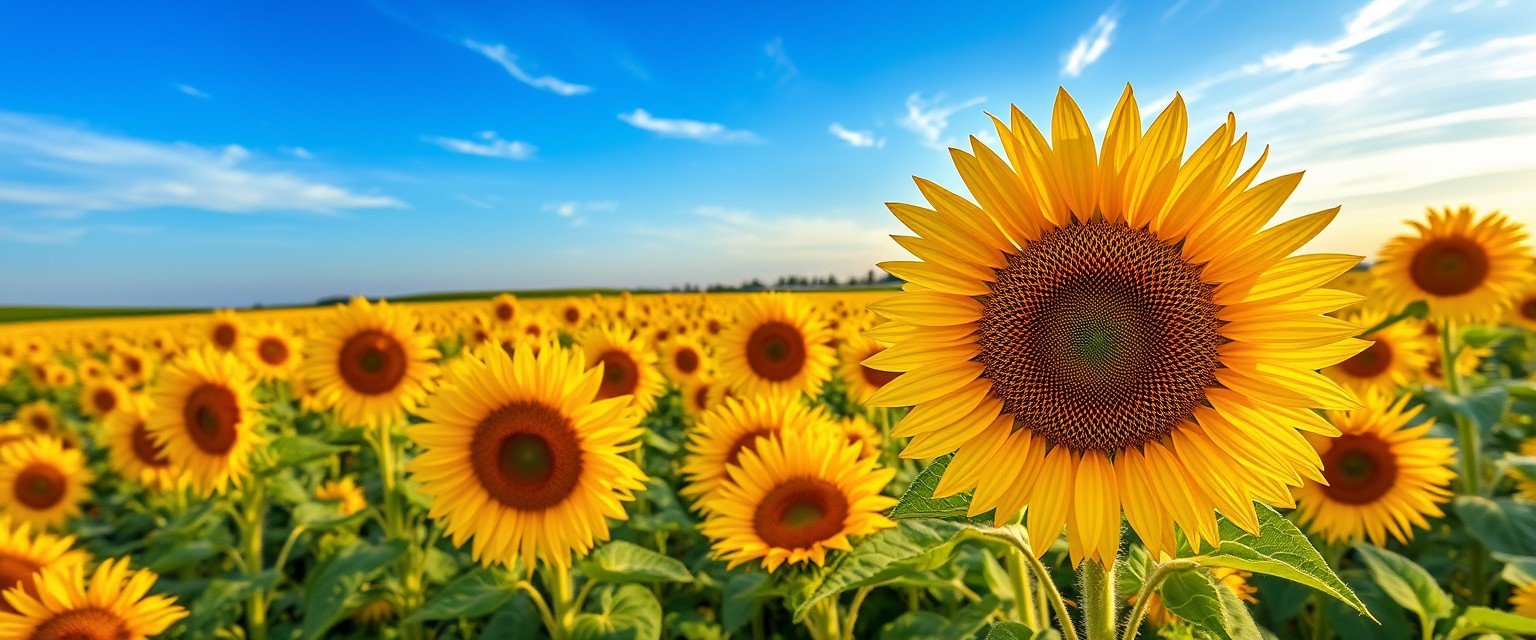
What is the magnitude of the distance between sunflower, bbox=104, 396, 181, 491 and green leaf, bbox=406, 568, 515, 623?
4.51 metres

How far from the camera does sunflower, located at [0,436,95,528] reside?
23.9 feet

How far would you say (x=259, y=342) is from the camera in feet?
30.4

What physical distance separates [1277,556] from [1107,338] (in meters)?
0.66

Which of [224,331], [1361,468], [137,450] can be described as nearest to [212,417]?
[137,450]

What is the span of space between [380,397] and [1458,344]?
956cm

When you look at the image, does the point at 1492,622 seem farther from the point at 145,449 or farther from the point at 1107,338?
the point at 145,449

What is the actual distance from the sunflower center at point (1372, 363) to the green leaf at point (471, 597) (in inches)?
295

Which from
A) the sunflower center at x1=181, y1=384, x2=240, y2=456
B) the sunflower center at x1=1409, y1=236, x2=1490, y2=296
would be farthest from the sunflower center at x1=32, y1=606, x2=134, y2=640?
the sunflower center at x1=1409, y1=236, x2=1490, y2=296

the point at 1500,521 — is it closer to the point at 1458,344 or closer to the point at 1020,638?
the point at 1458,344

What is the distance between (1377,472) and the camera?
4.49 m

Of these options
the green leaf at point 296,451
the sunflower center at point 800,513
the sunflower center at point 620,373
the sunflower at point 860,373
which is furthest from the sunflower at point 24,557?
the sunflower at point 860,373

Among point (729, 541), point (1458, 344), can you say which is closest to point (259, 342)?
point (729, 541)

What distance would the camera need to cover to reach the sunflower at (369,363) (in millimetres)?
6012

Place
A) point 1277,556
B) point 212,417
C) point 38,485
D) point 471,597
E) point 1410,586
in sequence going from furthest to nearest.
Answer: point 38,485
point 212,417
point 471,597
point 1410,586
point 1277,556
